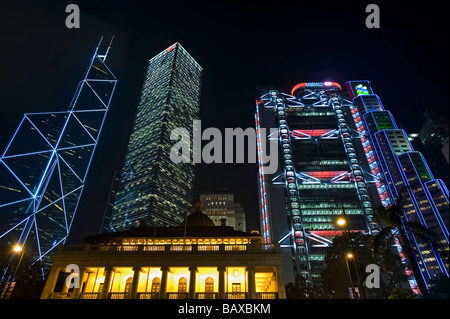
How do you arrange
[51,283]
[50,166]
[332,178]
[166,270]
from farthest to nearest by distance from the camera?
[332,178] < [50,166] < [166,270] < [51,283]

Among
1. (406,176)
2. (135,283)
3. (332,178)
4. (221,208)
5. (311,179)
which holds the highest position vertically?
(221,208)

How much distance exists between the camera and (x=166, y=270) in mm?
29594

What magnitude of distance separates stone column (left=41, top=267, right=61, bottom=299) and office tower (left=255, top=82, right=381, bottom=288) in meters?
85.2

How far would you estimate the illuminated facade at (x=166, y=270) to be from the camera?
28.7m

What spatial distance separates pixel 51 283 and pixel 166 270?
43.9 ft

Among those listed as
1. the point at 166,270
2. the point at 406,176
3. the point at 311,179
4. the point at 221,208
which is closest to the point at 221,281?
the point at 166,270

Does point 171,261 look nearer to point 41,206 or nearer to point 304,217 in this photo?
point 304,217

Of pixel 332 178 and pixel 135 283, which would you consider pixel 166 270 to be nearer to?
pixel 135 283

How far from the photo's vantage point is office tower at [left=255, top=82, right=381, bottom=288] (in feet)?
350

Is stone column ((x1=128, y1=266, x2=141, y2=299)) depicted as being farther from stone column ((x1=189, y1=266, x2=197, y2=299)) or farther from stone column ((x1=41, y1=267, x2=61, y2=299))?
stone column ((x1=41, y1=267, x2=61, y2=299))

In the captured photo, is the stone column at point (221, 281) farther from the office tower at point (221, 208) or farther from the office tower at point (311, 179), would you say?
the office tower at point (221, 208)

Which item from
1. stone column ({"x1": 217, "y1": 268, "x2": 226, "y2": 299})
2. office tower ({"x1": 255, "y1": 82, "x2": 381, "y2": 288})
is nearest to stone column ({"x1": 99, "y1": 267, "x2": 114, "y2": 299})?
stone column ({"x1": 217, "y1": 268, "x2": 226, "y2": 299})

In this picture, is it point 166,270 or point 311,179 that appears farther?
point 311,179
